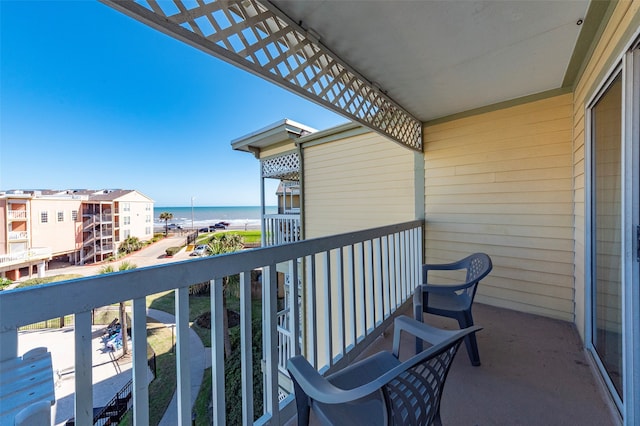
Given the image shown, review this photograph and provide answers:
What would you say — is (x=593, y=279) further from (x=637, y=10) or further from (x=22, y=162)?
(x=22, y=162)

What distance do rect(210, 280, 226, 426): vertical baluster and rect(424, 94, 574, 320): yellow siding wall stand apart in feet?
10.4

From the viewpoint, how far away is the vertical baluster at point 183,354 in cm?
100

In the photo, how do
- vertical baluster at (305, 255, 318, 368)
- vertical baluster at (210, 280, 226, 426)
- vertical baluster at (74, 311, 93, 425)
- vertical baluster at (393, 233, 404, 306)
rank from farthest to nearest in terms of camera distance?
vertical baluster at (393, 233, 404, 306), vertical baluster at (305, 255, 318, 368), vertical baluster at (210, 280, 226, 426), vertical baluster at (74, 311, 93, 425)

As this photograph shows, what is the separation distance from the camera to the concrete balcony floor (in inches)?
60.1

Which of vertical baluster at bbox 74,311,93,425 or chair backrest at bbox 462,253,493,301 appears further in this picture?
chair backrest at bbox 462,253,493,301

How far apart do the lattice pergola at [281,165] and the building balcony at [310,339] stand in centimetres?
376

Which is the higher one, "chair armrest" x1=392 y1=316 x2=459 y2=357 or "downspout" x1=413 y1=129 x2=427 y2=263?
"downspout" x1=413 y1=129 x2=427 y2=263

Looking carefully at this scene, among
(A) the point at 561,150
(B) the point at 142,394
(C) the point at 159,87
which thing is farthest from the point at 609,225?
(C) the point at 159,87

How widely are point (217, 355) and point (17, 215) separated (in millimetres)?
11795

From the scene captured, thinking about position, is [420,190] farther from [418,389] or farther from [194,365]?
[194,365]

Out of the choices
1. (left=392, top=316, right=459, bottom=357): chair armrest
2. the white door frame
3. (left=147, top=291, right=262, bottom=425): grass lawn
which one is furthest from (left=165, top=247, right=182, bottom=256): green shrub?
the white door frame

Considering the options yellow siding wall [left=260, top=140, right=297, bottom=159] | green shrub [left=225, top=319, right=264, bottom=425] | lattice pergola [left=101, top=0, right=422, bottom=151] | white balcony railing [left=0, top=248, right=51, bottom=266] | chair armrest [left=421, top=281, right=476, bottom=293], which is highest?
yellow siding wall [left=260, top=140, right=297, bottom=159]

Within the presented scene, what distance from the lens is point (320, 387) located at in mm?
900

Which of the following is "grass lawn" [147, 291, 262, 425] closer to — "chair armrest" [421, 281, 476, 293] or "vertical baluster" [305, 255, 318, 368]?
"vertical baluster" [305, 255, 318, 368]
